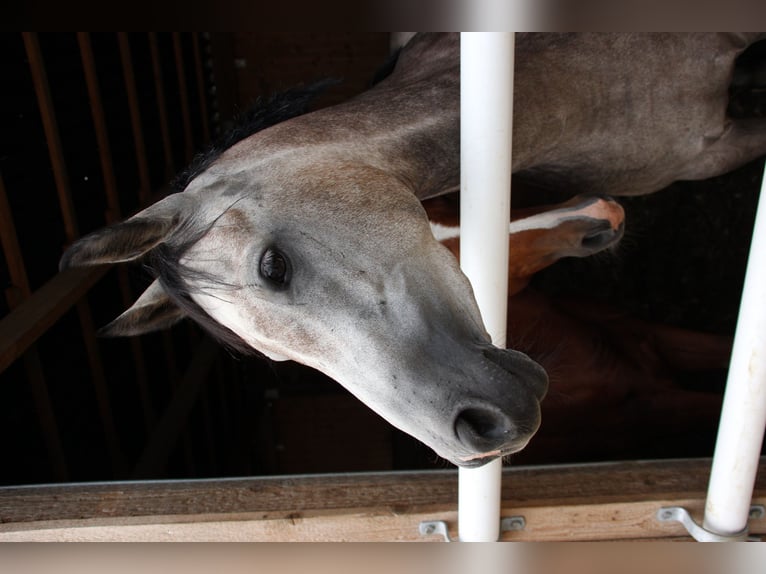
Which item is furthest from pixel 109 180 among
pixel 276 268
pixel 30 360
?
pixel 276 268

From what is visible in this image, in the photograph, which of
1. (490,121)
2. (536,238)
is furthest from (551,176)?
(490,121)

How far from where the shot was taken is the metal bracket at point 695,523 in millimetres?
1216

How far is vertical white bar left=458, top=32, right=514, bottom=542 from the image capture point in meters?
0.88

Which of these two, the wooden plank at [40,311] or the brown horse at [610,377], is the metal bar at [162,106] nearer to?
the wooden plank at [40,311]

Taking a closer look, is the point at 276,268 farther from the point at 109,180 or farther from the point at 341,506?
the point at 109,180

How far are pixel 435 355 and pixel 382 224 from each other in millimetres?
209

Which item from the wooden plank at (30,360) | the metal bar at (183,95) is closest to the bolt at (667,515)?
the wooden plank at (30,360)

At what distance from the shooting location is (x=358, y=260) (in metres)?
0.87

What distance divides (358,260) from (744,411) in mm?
721

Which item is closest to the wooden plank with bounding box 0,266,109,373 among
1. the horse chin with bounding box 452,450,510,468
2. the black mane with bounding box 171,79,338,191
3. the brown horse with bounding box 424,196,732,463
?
the black mane with bounding box 171,79,338,191

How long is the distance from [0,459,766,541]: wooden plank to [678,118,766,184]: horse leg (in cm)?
78

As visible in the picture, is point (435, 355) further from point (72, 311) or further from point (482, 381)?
point (72, 311)

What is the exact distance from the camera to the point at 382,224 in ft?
2.97

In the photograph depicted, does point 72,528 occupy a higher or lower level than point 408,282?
lower
